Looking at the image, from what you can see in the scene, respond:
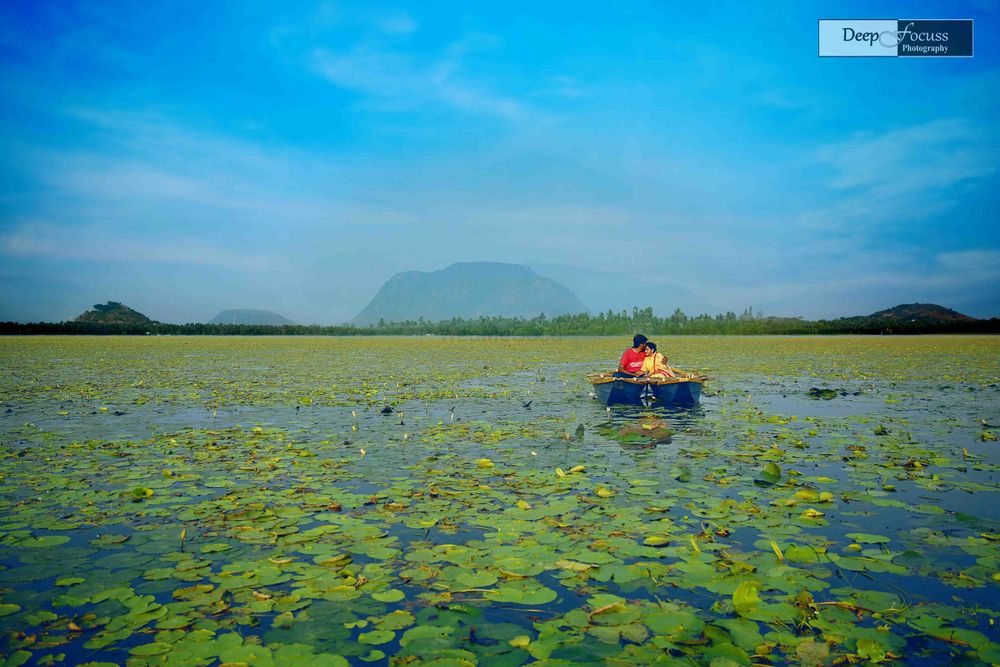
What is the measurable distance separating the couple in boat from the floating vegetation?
2187 mm

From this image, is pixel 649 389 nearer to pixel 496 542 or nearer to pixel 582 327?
pixel 496 542

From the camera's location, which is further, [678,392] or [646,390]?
[646,390]

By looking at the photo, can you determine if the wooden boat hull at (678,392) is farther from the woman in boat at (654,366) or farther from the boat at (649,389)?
the woman in boat at (654,366)

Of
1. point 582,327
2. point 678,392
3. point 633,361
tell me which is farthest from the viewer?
point 582,327

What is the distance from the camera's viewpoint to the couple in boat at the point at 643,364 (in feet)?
40.8

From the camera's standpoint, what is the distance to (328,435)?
9.12 metres

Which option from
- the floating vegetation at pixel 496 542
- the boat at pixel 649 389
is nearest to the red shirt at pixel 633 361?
the boat at pixel 649 389

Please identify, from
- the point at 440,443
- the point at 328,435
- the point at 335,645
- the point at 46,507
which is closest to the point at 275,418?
the point at 328,435

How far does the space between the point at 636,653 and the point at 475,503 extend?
2705mm

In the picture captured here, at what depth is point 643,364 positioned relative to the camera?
12578 millimetres

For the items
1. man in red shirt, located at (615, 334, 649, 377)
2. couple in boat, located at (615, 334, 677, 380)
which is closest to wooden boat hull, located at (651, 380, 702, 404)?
couple in boat, located at (615, 334, 677, 380)

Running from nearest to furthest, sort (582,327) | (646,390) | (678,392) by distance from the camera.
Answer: (678,392) < (646,390) < (582,327)

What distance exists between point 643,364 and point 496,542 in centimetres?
856

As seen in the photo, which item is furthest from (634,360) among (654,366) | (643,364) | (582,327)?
(582,327)
